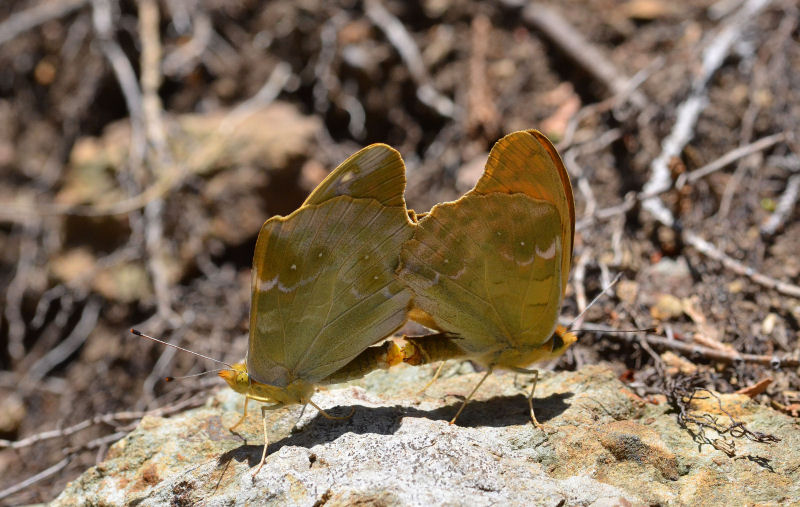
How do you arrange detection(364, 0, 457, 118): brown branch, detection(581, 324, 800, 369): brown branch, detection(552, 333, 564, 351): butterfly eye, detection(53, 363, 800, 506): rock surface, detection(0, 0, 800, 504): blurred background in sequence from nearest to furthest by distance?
detection(53, 363, 800, 506): rock surface < detection(552, 333, 564, 351): butterfly eye < detection(581, 324, 800, 369): brown branch < detection(0, 0, 800, 504): blurred background < detection(364, 0, 457, 118): brown branch

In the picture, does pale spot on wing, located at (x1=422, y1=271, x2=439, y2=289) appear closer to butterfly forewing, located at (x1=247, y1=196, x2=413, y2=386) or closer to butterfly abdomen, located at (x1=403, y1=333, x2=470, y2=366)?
butterfly forewing, located at (x1=247, y1=196, x2=413, y2=386)

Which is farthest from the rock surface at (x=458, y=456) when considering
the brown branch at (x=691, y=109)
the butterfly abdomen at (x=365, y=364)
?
the brown branch at (x=691, y=109)

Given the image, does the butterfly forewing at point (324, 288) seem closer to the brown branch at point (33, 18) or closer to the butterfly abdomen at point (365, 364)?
the butterfly abdomen at point (365, 364)

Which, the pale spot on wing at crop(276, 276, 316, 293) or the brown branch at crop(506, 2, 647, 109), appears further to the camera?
the brown branch at crop(506, 2, 647, 109)

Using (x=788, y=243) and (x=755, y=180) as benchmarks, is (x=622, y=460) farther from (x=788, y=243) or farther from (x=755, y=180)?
(x=755, y=180)

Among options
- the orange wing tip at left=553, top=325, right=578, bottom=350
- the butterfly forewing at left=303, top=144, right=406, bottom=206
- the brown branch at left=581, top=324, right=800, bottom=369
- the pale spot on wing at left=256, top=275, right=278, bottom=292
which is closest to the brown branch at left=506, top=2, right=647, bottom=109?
the brown branch at left=581, top=324, right=800, bottom=369

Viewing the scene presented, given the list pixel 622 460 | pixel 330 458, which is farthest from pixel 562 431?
pixel 330 458
